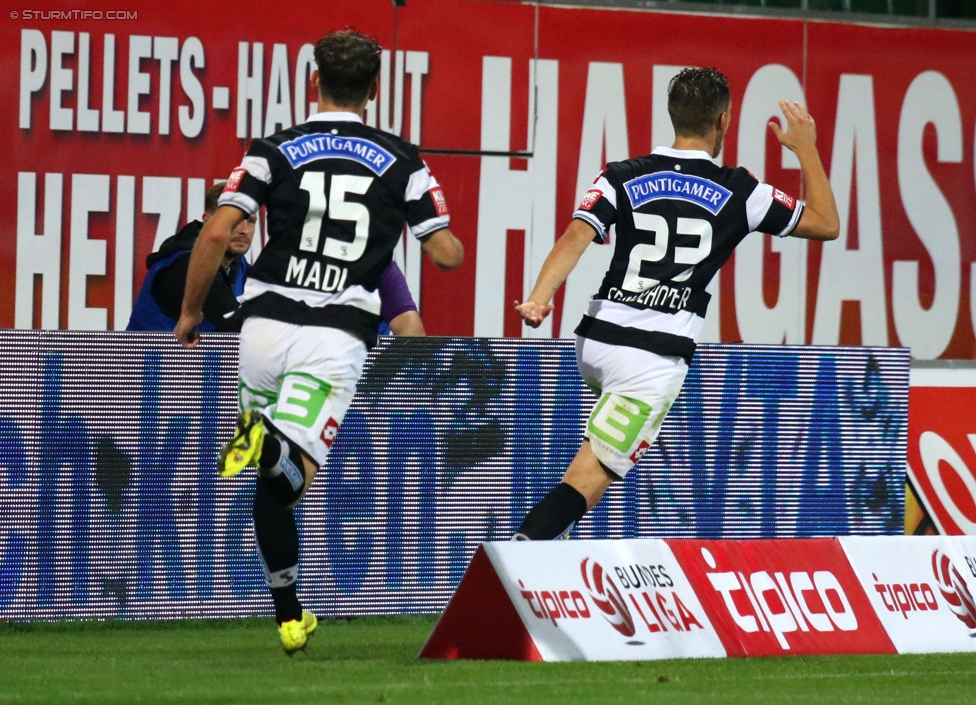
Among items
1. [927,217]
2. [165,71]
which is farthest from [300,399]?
[927,217]

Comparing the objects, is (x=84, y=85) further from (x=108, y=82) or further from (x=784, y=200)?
(x=784, y=200)

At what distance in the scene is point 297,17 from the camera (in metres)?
10.5

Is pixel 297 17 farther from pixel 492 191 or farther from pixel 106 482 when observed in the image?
pixel 106 482

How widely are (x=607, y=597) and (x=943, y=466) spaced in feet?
14.0

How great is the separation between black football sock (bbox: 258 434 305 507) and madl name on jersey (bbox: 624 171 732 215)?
56.2 inches

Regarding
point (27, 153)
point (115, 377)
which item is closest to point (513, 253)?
point (27, 153)

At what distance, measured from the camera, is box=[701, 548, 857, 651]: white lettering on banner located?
585 cm

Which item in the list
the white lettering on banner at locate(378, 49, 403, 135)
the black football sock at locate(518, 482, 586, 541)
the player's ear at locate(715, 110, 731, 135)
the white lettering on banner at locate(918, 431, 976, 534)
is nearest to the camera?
the black football sock at locate(518, 482, 586, 541)

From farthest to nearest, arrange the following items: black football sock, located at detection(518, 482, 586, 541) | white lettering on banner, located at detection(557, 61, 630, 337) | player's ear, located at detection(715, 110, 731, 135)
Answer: white lettering on banner, located at detection(557, 61, 630, 337) < player's ear, located at detection(715, 110, 731, 135) < black football sock, located at detection(518, 482, 586, 541)

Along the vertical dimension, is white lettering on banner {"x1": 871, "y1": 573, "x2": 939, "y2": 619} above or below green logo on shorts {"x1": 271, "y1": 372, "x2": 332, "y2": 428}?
below

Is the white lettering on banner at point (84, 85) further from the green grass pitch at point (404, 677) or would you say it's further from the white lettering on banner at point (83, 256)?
the green grass pitch at point (404, 677)

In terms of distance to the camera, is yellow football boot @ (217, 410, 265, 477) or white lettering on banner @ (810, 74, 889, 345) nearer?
yellow football boot @ (217, 410, 265, 477)

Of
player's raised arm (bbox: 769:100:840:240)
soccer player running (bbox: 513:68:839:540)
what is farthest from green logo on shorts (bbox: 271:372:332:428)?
player's raised arm (bbox: 769:100:840:240)

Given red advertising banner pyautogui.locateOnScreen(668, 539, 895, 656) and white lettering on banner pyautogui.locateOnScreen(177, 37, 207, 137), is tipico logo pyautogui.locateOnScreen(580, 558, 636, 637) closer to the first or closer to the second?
red advertising banner pyautogui.locateOnScreen(668, 539, 895, 656)
